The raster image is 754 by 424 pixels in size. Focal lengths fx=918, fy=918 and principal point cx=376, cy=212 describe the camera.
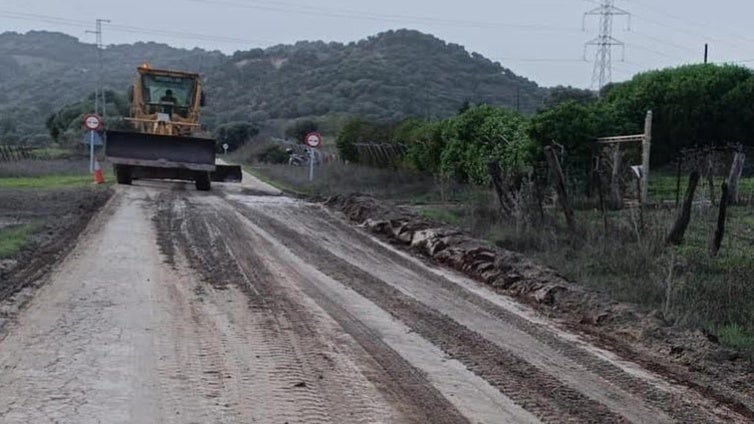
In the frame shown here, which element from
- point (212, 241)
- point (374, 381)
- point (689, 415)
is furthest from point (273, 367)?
point (212, 241)

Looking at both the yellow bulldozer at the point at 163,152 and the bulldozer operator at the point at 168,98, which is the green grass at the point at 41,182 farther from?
the bulldozer operator at the point at 168,98

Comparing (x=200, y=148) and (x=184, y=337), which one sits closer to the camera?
(x=184, y=337)

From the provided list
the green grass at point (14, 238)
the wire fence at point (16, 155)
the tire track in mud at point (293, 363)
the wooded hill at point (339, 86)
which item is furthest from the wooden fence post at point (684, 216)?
the wooded hill at point (339, 86)

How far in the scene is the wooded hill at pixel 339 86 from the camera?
297ft

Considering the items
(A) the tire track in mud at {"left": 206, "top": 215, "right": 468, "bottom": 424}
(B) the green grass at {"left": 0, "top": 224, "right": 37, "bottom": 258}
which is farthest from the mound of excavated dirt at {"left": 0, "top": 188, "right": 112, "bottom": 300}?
(A) the tire track in mud at {"left": 206, "top": 215, "right": 468, "bottom": 424}

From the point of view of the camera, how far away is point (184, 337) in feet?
26.5

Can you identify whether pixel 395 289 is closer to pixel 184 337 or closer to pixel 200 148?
pixel 184 337

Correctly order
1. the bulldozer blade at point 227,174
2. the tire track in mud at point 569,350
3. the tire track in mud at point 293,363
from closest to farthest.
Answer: the tire track in mud at point 293,363 → the tire track in mud at point 569,350 → the bulldozer blade at point 227,174

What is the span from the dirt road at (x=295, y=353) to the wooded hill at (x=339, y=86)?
62822 mm

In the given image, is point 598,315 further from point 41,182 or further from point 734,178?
point 41,182

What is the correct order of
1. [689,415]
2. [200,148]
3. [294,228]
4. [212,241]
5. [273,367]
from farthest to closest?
[200,148] → [294,228] → [212,241] → [273,367] → [689,415]

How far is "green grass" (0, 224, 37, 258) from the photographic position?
12.8 m

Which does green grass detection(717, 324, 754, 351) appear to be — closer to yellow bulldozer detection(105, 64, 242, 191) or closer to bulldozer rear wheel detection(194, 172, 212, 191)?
yellow bulldozer detection(105, 64, 242, 191)

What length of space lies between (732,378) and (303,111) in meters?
86.8
